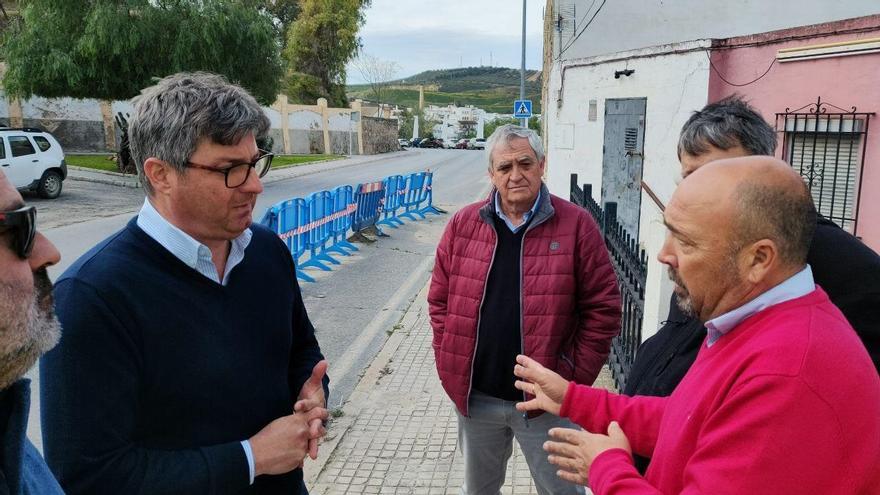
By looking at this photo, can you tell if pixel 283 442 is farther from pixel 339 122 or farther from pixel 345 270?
pixel 339 122

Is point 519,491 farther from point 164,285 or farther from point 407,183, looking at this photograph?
point 407,183

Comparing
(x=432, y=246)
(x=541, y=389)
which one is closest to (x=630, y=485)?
(x=541, y=389)

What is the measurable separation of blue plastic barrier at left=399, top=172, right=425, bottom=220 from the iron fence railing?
978cm

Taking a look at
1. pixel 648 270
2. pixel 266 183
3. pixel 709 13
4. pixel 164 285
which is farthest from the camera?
pixel 266 183

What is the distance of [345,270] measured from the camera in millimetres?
9922

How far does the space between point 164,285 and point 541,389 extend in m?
1.22

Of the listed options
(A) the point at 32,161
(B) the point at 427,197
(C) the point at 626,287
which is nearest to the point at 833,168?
(C) the point at 626,287

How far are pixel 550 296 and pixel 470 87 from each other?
159348mm

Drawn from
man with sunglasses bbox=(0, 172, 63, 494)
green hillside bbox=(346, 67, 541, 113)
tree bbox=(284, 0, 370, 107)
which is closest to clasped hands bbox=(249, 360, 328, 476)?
man with sunglasses bbox=(0, 172, 63, 494)

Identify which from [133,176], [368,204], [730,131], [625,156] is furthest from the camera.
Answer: [133,176]

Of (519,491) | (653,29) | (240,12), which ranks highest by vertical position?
(240,12)

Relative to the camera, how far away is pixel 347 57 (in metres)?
50.8

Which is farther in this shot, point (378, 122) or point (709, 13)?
point (378, 122)

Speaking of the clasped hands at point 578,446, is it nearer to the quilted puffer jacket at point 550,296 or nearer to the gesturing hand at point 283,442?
the gesturing hand at point 283,442
